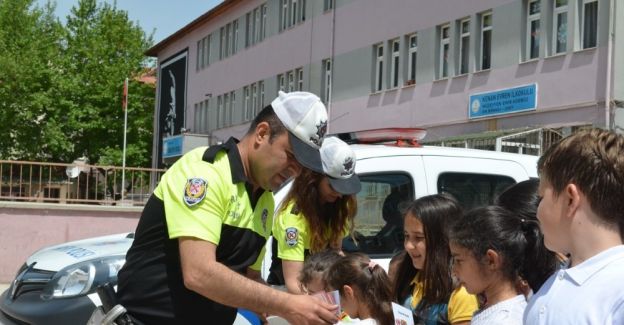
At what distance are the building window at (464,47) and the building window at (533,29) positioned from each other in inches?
92.4

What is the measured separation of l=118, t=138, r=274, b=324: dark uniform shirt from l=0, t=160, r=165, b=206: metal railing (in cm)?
1102

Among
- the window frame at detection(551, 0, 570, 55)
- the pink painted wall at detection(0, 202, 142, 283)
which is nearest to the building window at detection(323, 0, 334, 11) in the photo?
the window frame at detection(551, 0, 570, 55)

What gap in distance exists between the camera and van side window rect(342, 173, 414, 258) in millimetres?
5475

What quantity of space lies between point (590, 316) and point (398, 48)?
23.8 metres

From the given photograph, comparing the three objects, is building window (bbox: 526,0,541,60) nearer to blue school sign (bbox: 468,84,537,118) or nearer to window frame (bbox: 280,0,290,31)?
blue school sign (bbox: 468,84,537,118)

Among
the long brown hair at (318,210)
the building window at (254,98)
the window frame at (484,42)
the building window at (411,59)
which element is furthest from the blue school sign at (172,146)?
the long brown hair at (318,210)

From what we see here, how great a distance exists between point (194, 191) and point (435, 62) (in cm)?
2090

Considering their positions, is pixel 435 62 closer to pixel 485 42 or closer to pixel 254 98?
pixel 485 42

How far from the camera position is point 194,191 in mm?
2979

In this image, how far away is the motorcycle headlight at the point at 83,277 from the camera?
17.4ft

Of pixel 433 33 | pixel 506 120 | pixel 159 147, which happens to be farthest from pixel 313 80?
pixel 159 147

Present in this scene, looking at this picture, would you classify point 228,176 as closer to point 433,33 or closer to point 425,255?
point 425,255

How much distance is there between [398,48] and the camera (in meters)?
25.3

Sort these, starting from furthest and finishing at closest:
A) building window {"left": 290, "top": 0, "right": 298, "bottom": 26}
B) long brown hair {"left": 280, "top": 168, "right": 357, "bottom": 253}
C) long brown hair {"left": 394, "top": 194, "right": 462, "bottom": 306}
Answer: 1. building window {"left": 290, "top": 0, "right": 298, "bottom": 26}
2. long brown hair {"left": 280, "top": 168, "right": 357, "bottom": 253}
3. long brown hair {"left": 394, "top": 194, "right": 462, "bottom": 306}
